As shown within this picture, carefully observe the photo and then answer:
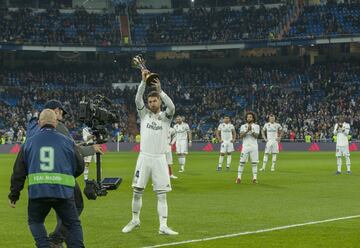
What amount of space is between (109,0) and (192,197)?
206ft

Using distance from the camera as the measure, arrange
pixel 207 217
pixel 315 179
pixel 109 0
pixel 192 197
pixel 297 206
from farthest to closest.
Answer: pixel 109 0
pixel 315 179
pixel 192 197
pixel 297 206
pixel 207 217

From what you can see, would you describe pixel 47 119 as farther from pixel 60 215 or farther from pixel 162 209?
pixel 162 209

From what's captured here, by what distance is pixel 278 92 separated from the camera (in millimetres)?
71188

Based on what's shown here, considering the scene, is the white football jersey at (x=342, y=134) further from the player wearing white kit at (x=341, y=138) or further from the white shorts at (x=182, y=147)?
the white shorts at (x=182, y=147)

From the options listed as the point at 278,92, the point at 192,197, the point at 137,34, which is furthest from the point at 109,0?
the point at 192,197

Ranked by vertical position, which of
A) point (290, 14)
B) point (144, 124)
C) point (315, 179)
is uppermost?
point (290, 14)

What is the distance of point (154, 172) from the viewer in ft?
44.9

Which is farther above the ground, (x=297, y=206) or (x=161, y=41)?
(x=161, y=41)

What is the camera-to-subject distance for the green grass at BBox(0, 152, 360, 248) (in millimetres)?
12484

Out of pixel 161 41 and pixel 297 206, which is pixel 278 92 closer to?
pixel 161 41

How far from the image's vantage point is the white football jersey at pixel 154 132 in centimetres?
1380

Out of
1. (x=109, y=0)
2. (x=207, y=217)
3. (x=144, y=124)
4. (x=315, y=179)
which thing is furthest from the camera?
(x=109, y=0)

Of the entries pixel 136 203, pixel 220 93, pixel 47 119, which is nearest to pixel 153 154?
pixel 136 203

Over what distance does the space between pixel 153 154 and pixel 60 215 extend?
14.6 feet
